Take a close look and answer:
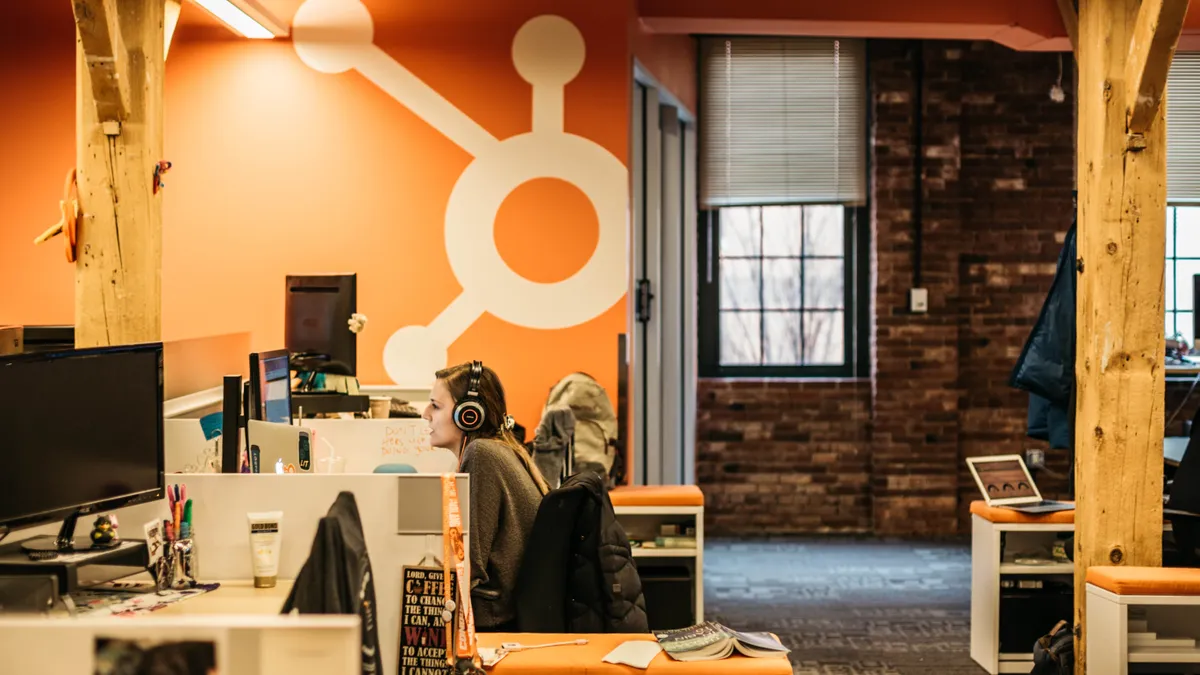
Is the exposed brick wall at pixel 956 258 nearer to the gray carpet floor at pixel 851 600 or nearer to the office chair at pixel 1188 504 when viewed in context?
the gray carpet floor at pixel 851 600

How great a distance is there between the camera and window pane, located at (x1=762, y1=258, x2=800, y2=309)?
8.29m

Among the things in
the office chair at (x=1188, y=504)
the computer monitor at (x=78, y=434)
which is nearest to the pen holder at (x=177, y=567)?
the computer monitor at (x=78, y=434)

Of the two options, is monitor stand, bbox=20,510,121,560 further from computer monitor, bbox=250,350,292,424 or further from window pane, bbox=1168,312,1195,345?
window pane, bbox=1168,312,1195,345

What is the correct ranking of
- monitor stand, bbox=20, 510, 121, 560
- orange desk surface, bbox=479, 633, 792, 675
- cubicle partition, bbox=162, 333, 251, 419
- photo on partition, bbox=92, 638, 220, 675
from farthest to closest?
cubicle partition, bbox=162, 333, 251, 419, orange desk surface, bbox=479, 633, 792, 675, monitor stand, bbox=20, 510, 121, 560, photo on partition, bbox=92, 638, 220, 675

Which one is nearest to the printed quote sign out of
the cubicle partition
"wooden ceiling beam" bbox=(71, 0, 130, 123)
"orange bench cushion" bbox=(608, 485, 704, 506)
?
the cubicle partition

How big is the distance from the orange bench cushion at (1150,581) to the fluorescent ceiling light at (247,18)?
159 inches

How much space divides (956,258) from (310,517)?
6.04 metres

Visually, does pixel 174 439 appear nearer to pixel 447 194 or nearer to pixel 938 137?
pixel 447 194

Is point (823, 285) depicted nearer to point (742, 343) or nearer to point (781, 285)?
point (781, 285)

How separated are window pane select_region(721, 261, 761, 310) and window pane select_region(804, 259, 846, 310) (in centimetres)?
33

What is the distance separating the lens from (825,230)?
824cm

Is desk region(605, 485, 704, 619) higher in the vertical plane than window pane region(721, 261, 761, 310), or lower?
lower

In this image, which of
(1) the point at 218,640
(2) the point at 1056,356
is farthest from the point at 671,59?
(1) the point at 218,640

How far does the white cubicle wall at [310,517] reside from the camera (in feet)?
8.87
